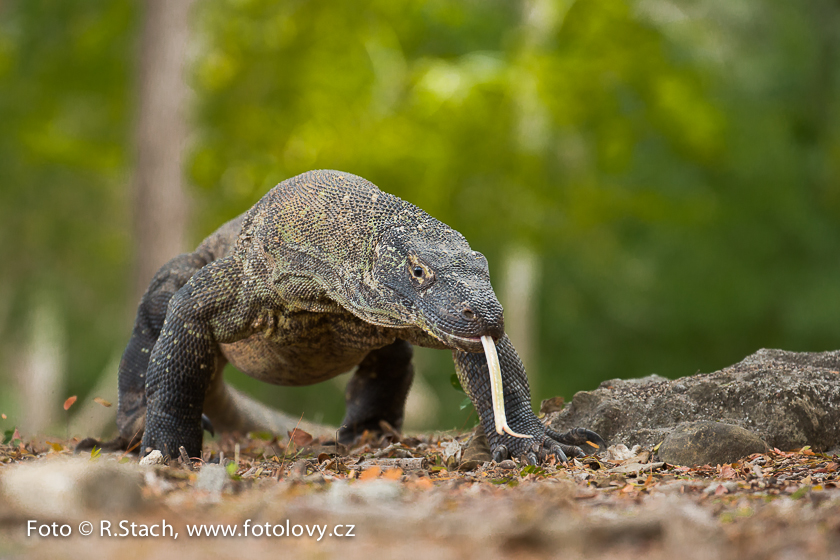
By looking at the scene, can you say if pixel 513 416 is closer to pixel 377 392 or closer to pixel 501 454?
pixel 501 454

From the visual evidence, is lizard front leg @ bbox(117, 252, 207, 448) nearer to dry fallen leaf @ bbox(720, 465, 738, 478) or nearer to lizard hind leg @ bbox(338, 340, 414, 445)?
lizard hind leg @ bbox(338, 340, 414, 445)

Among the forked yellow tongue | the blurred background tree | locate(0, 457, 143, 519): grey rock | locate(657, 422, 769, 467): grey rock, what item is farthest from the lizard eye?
the blurred background tree

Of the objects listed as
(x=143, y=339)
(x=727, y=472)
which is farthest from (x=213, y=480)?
(x=143, y=339)

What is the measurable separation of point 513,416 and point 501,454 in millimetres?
217

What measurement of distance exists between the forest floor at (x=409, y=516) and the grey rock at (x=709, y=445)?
33 cm

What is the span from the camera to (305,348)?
426cm

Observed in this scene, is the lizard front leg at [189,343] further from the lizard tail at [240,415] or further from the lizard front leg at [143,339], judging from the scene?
the lizard tail at [240,415]

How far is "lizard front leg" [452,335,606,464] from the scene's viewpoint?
3.80 metres

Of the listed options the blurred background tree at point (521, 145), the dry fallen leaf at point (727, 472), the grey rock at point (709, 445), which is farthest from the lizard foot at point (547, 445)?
the blurred background tree at point (521, 145)

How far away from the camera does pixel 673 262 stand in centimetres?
1789

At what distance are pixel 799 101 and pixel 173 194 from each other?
41.3ft

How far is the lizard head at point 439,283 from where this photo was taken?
3178mm

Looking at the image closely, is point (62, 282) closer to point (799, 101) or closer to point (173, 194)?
point (173, 194)

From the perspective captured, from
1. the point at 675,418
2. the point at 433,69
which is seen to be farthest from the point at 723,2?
the point at 675,418
